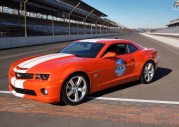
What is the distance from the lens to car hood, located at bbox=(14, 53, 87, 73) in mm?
5133

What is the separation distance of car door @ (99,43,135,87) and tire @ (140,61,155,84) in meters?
0.63

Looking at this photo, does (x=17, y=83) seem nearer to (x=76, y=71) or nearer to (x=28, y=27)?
(x=76, y=71)

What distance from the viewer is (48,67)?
5152 mm

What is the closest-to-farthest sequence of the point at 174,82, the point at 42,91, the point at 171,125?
the point at 171,125 → the point at 42,91 → the point at 174,82

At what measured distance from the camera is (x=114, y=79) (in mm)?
6340

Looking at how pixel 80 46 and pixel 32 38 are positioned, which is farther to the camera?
pixel 32 38

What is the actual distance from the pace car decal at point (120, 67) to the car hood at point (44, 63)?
111 cm

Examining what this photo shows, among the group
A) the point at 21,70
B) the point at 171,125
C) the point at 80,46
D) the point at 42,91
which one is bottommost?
the point at 171,125

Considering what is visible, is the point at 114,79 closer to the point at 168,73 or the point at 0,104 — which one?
the point at 0,104

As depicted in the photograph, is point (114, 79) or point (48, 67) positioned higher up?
point (48, 67)

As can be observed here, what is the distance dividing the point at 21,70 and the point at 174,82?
470 cm

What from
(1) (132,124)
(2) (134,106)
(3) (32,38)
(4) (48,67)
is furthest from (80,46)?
(3) (32,38)

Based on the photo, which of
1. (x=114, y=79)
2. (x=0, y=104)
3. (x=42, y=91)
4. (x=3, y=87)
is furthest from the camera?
(x=3, y=87)

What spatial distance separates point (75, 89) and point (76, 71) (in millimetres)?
397
